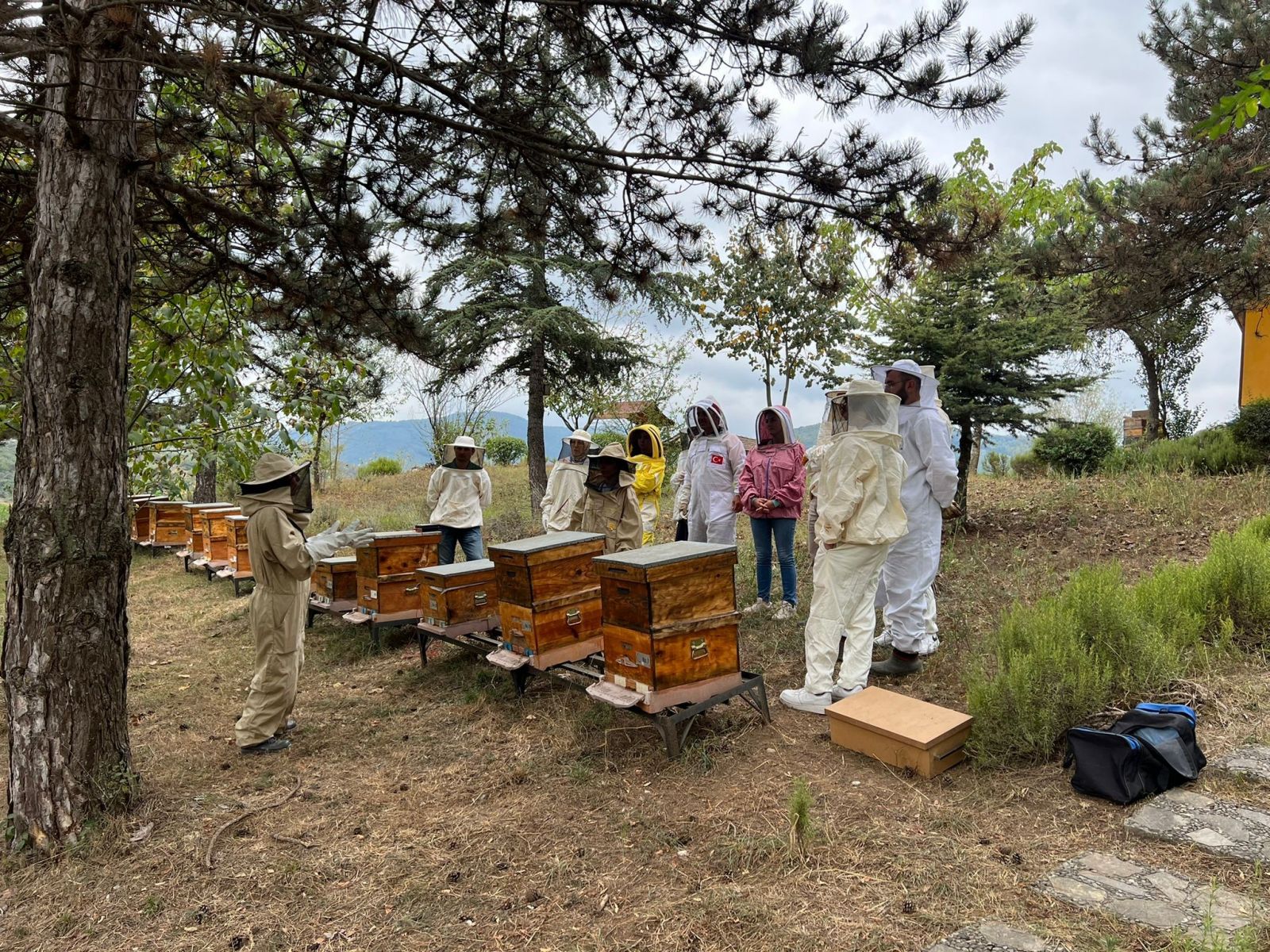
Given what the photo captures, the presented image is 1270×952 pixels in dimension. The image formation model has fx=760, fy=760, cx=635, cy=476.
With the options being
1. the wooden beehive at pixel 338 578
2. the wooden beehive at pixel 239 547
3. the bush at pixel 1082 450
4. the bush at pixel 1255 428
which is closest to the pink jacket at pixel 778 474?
the wooden beehive at pixel 338 578

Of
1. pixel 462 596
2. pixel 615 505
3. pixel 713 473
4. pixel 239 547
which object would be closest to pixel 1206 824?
pixel 615 505

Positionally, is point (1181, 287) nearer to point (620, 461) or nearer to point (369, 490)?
point (620, 461)

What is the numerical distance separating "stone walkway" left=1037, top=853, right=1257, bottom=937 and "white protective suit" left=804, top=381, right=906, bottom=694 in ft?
6.09

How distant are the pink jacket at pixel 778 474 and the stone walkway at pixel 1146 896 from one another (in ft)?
11.9

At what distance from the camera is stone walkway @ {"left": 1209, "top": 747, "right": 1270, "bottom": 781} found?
11.0 feet

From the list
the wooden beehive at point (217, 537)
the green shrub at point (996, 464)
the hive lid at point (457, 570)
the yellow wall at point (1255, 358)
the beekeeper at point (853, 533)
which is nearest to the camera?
the beekeeper at point (853, 533)

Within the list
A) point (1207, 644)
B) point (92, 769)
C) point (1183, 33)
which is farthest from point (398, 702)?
point (1183, 33)

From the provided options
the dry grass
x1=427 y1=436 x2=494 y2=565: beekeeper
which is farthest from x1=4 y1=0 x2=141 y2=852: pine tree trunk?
x1=427 y1=436 x2=494 y2=565: beekeeper

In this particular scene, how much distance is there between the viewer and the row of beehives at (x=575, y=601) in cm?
406

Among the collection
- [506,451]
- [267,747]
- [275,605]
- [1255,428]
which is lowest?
[267,747]

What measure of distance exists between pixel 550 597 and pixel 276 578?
1707 millimetres

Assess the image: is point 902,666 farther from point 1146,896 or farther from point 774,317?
point 774,317

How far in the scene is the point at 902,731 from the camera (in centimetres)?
377

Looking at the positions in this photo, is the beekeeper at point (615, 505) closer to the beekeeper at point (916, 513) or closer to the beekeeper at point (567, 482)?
the beekeeper at point (567, 482)
